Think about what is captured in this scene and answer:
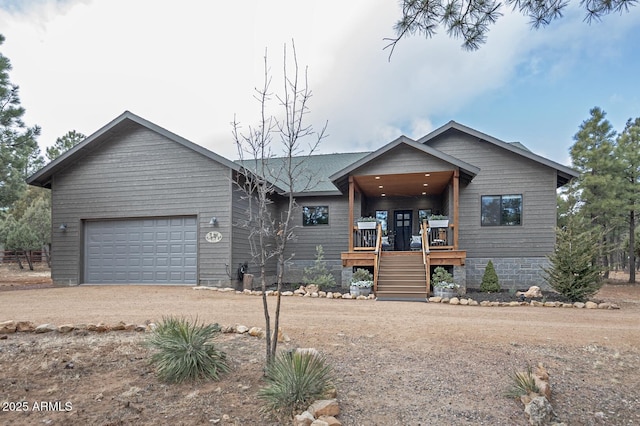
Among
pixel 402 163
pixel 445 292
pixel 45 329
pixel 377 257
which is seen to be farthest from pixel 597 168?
pixel 45 329

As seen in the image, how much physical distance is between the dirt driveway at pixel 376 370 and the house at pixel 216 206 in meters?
5.00

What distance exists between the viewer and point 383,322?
6242 millimetres

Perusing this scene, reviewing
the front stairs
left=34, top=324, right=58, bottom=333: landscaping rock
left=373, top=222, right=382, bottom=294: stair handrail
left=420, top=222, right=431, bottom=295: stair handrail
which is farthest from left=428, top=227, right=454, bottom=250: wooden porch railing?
left=34, top=324, right=58, bottom=333: landscaping rock

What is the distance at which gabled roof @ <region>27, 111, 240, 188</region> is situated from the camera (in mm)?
11477

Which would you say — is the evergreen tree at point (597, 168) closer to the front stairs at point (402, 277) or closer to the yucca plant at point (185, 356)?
the front stairs at point (402, 277)

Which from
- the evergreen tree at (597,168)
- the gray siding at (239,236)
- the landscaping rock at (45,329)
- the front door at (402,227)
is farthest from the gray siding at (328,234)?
the evergreen tree at (597,168)

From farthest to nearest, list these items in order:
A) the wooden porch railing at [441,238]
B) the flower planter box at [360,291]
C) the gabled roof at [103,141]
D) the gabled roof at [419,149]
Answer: the wooden porch railing at [441,238] < the gabled roof at [103,141] < the gabled roof at [419,149] < the flower planter box at [360,291]

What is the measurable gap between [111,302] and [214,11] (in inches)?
259

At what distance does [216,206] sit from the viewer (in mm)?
11531

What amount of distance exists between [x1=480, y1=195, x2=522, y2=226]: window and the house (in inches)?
1.2

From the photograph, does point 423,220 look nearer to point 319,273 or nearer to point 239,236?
point 319,273

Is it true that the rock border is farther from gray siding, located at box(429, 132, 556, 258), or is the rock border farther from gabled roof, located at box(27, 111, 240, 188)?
gabled roof, located at box(27, 111, 240, 188)

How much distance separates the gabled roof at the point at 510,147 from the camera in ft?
38.8

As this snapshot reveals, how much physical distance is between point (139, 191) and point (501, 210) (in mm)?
11985
